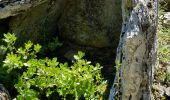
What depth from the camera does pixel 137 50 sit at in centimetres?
392

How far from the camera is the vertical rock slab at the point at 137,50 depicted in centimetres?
388

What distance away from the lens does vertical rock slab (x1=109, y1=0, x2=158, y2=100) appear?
388 cm

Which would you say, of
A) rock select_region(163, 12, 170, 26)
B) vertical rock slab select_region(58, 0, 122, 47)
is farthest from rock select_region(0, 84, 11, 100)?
rock select_region(163, 12, 170, 26)

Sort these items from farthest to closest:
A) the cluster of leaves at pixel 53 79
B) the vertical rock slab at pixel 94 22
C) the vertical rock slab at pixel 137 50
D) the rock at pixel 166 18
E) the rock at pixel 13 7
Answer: the rock at pixel 166 18 → the vertical rock slab at pixel 94 22 → the rock at pixel 13 7 → the cluster of leaves at pixel 53 79 → the vertical rock slab at pixel 137 50

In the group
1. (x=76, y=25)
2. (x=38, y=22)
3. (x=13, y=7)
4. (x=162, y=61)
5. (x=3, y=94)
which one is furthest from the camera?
(x=76, y=25)

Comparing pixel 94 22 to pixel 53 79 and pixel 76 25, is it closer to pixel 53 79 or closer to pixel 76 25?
pixel 76 25

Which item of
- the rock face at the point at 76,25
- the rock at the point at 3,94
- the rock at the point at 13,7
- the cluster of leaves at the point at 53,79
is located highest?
the rock at the point at 13,7

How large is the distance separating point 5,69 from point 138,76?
1553 mm

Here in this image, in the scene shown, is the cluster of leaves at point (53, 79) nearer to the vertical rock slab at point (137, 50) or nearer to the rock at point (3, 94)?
the rock at point (3, 94)

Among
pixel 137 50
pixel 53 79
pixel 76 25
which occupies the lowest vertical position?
pixel 53 79

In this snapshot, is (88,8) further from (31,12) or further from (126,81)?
(126,81)

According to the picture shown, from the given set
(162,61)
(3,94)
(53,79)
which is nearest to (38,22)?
(53,79)

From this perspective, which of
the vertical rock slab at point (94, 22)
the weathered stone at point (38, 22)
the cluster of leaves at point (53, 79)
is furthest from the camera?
the vertical rock slab at point (94, 22)

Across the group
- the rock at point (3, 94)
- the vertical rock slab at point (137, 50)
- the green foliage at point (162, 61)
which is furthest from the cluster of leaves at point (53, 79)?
the green foliage at point (162, 61)
